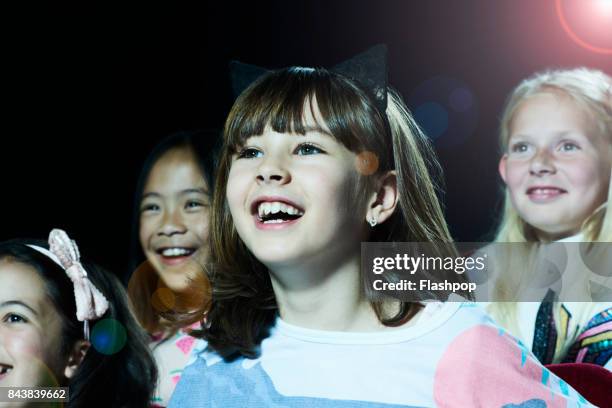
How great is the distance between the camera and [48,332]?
5.54ft

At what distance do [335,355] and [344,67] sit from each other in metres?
0.55

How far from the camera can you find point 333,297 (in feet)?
4.57

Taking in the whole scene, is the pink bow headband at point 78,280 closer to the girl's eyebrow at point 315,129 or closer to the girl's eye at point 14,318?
the girl's eye at point 14,318

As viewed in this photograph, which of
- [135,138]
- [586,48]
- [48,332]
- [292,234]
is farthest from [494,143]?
[48,332]

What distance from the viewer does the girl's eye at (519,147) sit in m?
1.85

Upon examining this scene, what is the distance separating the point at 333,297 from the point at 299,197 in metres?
0.21

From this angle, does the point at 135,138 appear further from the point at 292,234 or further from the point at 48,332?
the point at 292,234

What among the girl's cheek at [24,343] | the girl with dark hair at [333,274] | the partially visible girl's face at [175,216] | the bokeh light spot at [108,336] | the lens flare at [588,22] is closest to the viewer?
the girl with dark hair at [333,274]

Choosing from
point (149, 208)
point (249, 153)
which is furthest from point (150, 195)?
point (249, 153)

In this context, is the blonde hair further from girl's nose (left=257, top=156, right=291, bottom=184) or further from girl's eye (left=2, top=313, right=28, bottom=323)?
girl's eye (left=2, top=313, right=28, bottom=323)

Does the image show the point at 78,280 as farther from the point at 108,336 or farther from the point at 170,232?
the point at 170,232

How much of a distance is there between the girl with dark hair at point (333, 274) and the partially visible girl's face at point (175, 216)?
557 millimetres

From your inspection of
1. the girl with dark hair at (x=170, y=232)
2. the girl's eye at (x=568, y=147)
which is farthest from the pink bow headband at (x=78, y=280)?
the girl's eye at (x=568, y=147)

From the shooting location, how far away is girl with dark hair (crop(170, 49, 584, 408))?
4.26 feet
